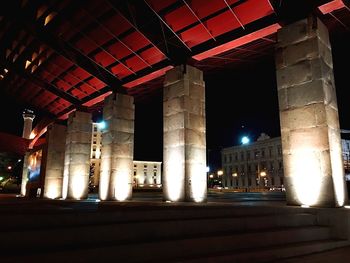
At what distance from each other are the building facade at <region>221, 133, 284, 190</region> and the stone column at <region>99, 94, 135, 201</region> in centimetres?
4824

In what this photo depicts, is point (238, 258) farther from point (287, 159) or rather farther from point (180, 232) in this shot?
point (287, 159)

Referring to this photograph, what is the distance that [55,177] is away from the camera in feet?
77.7

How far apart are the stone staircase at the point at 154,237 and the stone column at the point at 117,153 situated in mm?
11184

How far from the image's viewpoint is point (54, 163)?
23906mm

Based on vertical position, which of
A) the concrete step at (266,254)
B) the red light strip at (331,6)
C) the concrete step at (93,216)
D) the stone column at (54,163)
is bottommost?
the concrete step at (266,254)

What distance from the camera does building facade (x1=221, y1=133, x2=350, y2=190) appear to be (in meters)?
64.8

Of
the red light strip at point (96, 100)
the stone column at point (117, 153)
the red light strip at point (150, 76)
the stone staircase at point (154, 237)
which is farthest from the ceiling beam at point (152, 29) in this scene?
the stone staircase at point (154, 237)

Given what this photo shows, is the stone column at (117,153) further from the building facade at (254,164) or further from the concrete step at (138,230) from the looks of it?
the building facade at (254,164)

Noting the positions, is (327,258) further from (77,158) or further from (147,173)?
(147,173)

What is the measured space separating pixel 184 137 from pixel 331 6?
7.93m

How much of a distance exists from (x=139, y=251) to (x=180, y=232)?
120 cm

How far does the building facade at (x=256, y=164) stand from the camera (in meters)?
64.8

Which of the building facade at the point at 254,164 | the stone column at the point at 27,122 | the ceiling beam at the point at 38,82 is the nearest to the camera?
the ceiling beam at the point at 38,82

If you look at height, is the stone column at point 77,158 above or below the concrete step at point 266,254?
above
